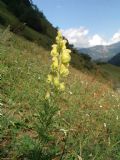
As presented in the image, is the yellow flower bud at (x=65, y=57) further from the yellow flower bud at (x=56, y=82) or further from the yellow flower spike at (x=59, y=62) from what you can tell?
the yellow flower bud at (x=56, y=82)

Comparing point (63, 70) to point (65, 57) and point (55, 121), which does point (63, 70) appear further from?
point (55, 121)

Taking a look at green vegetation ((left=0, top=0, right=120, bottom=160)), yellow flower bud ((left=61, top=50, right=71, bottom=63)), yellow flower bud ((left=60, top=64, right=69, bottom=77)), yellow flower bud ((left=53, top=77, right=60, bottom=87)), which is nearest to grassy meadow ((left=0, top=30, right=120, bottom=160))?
green vegetation ((left=0, top=0, right=120, bottom=160))

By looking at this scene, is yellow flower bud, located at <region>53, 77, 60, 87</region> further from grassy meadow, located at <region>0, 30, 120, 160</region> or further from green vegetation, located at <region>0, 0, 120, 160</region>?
grassy meadow, located at <region>0, 30, 120, 160</region>

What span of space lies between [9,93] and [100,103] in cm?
421

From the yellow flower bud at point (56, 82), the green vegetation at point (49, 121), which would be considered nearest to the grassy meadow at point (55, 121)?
the green vegetation at point (49, 121)

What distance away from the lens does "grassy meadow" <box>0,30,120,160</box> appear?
960 cm

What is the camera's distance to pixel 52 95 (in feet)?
26.0

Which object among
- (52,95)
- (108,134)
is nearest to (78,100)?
(108,134)

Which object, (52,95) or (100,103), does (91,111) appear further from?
(52,95)

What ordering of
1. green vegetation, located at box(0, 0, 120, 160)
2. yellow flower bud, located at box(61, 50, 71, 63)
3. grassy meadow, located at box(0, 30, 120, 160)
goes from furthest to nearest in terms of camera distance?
grassy meadow, located at box(0, 30, 120, 160), green vegetation, located at box(0, 0, 120, 160), yellow flower bud, located at box(61, 50, 71, 63)

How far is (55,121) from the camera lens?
1103 cm

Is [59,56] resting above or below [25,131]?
above

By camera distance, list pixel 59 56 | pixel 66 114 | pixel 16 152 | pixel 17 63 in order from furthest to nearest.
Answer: pixel 17 63 < pixel 66 114 < pixel 16 152 < pixel 59 56

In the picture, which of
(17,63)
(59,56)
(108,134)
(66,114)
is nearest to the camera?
(59,56)
